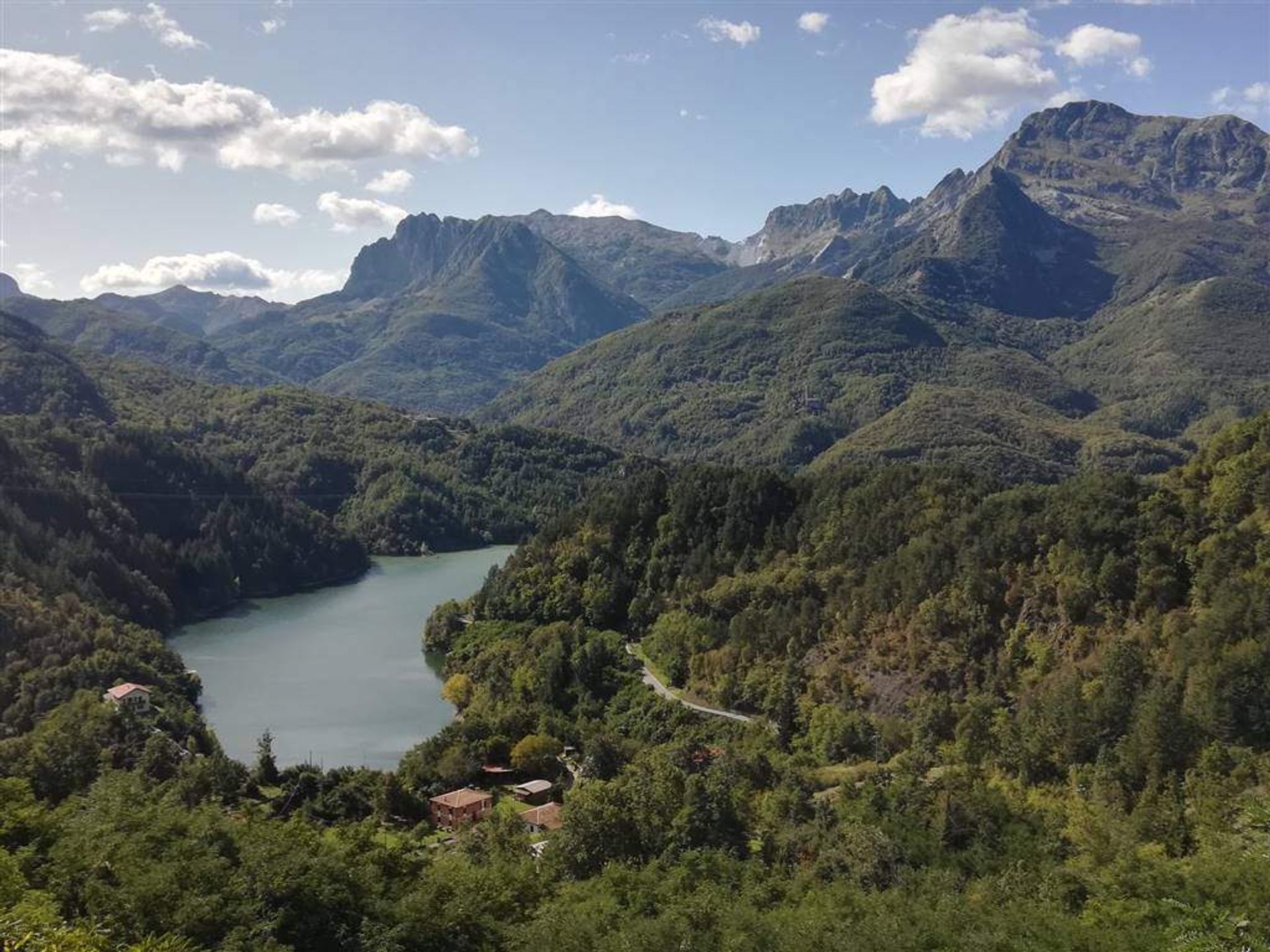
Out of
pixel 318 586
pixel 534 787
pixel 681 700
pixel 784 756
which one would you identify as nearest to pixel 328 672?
pixel 681 700

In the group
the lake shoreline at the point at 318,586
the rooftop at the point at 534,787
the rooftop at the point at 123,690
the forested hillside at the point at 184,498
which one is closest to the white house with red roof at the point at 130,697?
the rooftop at the point at 123,690

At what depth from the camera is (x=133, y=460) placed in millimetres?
123500

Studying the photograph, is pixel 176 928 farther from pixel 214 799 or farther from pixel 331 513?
pixel 331 513

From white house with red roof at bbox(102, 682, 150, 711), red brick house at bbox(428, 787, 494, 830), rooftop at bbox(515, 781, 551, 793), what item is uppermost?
white house with red roof at bbox(102, 682, 150, 711)

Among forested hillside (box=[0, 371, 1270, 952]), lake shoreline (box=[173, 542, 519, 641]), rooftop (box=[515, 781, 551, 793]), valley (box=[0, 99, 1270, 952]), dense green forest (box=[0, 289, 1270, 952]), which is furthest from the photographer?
lake shoreline (box=[173, 542, 519, 641])

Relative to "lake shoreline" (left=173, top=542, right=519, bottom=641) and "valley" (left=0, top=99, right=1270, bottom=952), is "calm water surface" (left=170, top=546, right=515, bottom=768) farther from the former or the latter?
"lake shoreline" (left=173, top=542, right=519, bottom=641)

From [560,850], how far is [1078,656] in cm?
2709

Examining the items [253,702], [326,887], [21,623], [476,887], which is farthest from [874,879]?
[21,623]

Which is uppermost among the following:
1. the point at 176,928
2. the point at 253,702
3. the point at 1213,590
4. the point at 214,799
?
the point at 1213,590

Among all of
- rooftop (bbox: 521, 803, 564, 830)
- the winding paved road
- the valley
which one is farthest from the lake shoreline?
rooftop (bbox: 521, 803, 564, 830)

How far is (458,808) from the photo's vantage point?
47688mm

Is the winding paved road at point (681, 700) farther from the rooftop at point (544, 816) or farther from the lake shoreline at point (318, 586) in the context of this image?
the lake shoreline at point (318, 586)

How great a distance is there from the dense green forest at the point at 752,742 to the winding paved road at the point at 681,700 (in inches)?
36.1

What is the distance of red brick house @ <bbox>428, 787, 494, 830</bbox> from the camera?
47344 millimetres
